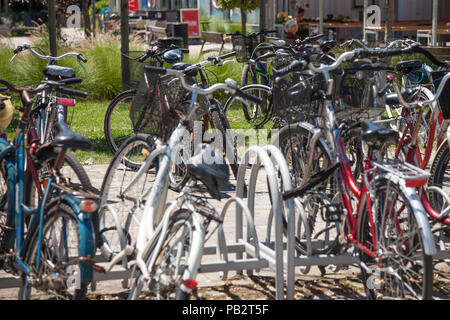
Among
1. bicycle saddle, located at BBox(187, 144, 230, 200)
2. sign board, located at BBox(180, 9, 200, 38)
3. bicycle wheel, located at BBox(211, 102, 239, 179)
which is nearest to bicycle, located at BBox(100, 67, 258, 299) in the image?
bicycle saddle, located at BBox(187, 144, 230, 200)

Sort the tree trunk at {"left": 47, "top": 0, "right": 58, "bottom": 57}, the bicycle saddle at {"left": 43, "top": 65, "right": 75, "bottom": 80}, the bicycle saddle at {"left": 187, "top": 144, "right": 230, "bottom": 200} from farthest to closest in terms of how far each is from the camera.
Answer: the tree trunk at {"left": 47, "top": 0, "right": 58, "bottom": 57} < the bicycle saddle at {"left": 43, "top": 65, "right": 75, "bottom": 80} < the bicycle saddle at {"left": 187, "top": 144, "right": 230, "bottom": 200}

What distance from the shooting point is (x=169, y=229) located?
329 centimetres

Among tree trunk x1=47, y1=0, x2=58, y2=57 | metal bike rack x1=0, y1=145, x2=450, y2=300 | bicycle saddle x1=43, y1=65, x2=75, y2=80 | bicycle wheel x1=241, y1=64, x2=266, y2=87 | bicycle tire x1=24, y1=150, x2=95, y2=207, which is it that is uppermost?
tree trunk x1=47, y1=0, x2=58, y2=57

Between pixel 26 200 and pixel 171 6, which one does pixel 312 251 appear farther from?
pixel 171 6

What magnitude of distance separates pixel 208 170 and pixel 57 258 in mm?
803

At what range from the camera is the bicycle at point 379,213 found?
331cm

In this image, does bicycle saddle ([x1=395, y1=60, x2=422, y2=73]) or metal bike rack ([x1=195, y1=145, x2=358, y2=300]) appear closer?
metal bike rack ([x1=195, y1=145, x2=358, y2=300])

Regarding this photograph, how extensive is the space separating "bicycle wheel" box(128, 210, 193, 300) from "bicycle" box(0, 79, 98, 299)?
0.25 m

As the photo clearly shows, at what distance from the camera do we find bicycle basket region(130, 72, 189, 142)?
13.2 ft

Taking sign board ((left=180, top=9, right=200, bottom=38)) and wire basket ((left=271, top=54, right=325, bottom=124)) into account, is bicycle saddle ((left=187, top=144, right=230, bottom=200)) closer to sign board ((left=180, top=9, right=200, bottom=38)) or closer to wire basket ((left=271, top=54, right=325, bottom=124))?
wire basket ((left=271, top=54, right=325, bottom=124))

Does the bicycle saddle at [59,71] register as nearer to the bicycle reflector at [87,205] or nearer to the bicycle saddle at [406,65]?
the bicycle saddle at [406,65]

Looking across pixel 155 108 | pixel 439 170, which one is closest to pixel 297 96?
pixel 155 108

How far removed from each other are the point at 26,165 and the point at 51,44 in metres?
7.22

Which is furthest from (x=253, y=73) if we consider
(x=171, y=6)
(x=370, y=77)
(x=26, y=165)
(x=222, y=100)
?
(x=171, y=6)
